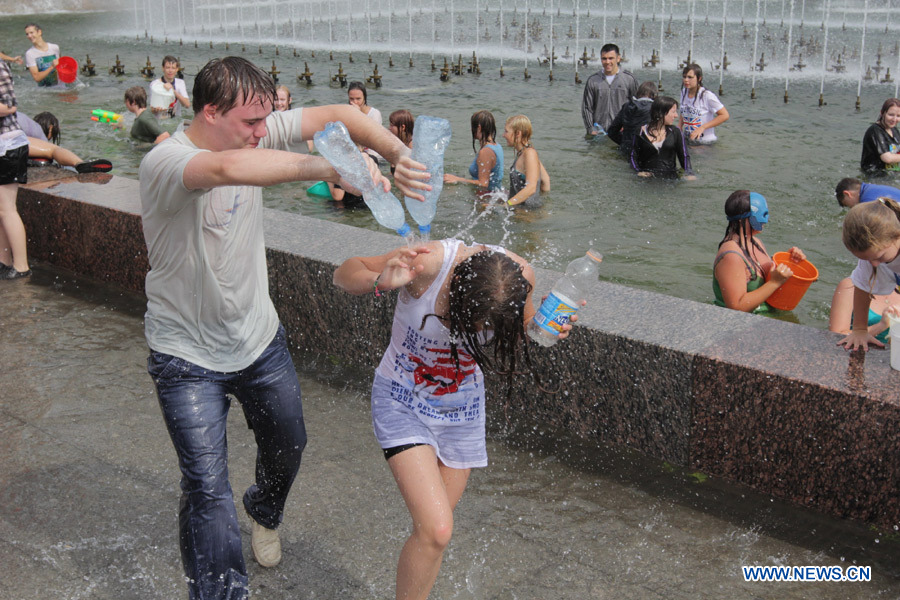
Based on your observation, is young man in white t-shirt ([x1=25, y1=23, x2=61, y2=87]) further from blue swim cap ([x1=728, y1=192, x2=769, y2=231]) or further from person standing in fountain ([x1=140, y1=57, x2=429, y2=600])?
person standing in fountain ([x1=140, y1=57, x2=429, y2=600])

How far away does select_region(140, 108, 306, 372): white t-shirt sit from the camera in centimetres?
307

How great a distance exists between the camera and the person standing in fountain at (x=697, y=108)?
12898mm

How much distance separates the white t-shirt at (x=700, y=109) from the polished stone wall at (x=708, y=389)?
8.61m

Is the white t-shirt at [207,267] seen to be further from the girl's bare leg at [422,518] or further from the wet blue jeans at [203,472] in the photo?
the girl's bare leg at [422,518]

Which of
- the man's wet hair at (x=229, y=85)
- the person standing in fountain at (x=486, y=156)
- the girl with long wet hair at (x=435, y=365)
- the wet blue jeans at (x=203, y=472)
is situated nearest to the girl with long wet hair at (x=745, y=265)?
the girl with long wet hair at (x=435, y=365)

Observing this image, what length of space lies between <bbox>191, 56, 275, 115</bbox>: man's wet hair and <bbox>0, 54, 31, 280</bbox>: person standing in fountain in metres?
5.02

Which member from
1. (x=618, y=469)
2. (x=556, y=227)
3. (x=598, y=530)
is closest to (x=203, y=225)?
(x=598, y=530)

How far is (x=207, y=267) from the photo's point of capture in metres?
3.14

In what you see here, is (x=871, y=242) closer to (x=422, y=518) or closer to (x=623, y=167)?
(x=422, y=518)

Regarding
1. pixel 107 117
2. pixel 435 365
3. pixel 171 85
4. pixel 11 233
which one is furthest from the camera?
pixel 107 117

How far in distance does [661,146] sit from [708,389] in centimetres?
745

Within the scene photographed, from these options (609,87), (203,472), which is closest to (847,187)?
(609,87)

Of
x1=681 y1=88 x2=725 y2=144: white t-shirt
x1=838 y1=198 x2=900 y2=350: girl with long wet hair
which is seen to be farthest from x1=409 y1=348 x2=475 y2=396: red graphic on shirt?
x1=681 y1=88 x2=725 y2=144: white t-shirt

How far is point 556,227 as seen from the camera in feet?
31.2
